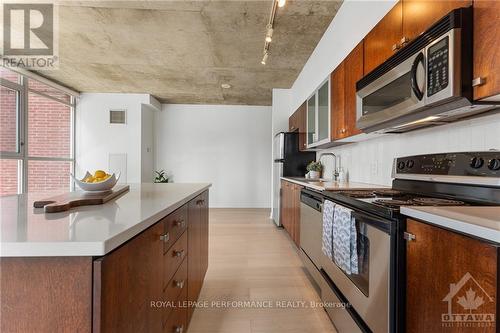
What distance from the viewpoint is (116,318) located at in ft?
2.17

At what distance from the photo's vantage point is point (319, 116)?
119 inches

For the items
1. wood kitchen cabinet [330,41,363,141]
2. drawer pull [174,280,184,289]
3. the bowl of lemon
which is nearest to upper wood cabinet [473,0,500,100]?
wood kitchen cabinet [330,41,363,141]

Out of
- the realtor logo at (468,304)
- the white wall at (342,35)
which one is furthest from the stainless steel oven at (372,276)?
the white wall at (342,35)

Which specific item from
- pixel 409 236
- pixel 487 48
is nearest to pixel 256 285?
pixel 409 236

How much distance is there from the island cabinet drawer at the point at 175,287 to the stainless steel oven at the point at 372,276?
0.95 metres

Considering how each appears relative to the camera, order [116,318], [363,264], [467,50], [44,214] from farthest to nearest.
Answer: [363,264] → [467,50] → [44,214] → [116,318]

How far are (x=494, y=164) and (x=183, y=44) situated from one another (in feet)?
11.5

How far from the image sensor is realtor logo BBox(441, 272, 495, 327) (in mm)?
679

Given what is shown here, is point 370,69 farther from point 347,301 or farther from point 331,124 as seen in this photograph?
point 347,301

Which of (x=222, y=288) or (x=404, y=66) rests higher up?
(x=404, y=66)

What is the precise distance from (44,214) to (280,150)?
3.74 meters

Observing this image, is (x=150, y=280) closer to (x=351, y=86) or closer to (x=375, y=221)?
(x=375, y=221)

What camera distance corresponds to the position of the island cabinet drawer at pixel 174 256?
1115 mm

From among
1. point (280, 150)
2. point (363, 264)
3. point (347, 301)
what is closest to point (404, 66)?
point (363, 264)
